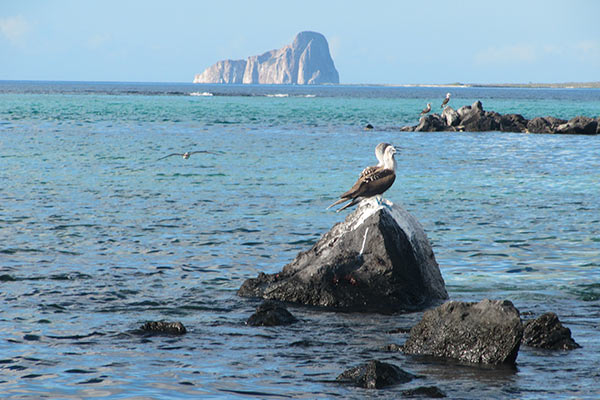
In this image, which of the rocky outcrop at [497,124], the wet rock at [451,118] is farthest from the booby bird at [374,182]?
the wet rock at [451,118]

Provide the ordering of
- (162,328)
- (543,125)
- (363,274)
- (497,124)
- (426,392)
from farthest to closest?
(497,124)
(543,125)
(363,274)
(162,328)
(426,392)

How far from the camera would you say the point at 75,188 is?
29.6 m

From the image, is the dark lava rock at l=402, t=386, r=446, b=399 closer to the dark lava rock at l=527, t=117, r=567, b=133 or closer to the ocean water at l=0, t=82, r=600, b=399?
the ocean water at l=0, t=82, r=600, b=399

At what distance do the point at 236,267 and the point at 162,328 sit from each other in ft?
16.3

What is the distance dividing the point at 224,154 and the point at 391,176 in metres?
32.0

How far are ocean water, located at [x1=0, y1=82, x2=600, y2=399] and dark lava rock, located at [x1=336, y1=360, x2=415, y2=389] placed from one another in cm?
17

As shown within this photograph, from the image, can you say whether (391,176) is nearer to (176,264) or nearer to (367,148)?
(176,264)

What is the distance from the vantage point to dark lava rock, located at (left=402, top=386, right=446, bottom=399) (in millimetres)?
9211

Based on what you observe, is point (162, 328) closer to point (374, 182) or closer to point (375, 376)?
point (375, 376)

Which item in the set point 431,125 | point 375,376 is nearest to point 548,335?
point 375,376

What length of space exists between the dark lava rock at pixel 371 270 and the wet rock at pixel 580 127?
56.9 metres

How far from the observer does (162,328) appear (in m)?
12.0

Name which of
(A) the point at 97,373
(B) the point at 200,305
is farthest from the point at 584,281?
(A) the point at 97,373

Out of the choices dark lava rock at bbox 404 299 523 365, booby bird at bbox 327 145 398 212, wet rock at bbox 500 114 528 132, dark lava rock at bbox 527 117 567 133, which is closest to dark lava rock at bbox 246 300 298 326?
dark lava rock at bbox 404 299 523 365
